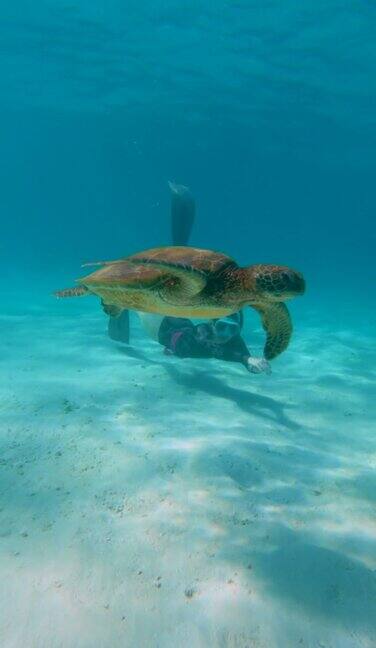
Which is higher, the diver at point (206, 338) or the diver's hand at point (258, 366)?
the diver at point (206, 338)

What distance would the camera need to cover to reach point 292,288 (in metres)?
3.91

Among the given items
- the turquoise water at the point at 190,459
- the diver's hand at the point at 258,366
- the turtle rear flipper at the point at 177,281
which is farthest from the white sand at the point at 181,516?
the turtle rear flipper at the point at 177,281

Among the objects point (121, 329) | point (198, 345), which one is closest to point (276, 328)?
point (198, 345)

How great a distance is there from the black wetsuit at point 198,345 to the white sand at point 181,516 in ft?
5.09

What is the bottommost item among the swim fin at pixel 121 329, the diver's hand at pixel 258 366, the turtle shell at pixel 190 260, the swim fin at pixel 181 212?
the diver's hand at pixel 258 366

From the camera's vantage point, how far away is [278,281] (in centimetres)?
391

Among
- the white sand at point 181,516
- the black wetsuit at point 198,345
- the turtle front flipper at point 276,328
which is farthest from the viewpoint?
the black wetsuit at point 198,345

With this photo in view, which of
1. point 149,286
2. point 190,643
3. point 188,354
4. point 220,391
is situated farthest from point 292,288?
point 188,354

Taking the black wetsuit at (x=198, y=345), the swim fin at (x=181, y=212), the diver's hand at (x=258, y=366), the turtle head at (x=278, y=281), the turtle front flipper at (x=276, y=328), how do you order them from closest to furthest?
the turtle head at (x=278, y=281)
the turtle front flipper at (x=276, y=328)
the diver's hand at (x=258, y=366)
the black wetsuit at (x=198, y=345)
the swim fin at (x=181, y=212)

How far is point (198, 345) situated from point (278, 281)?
5.39m

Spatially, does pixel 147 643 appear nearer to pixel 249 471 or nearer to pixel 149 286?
pixel 249 471

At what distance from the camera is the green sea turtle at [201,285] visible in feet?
13.0

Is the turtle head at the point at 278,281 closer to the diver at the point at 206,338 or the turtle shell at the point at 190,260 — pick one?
the turtle shell at the point at 190,260

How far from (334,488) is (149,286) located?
9.69 feet
